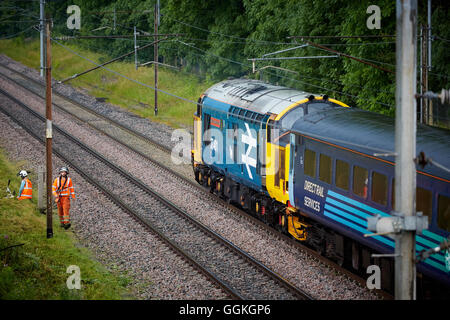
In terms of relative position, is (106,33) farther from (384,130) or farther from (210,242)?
(384,130)

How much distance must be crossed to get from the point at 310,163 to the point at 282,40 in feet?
67.7

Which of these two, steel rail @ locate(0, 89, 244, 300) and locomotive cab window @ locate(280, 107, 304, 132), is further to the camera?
locomotive cab window @ locate(280, 107, 304, 132)

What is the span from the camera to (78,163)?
28.1 metres

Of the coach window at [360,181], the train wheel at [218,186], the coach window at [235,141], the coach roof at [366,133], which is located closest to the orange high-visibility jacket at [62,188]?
the coach window at [235,141]

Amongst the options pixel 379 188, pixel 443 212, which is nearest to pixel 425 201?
pixel 443 212

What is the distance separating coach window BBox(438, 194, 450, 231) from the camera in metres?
12.2

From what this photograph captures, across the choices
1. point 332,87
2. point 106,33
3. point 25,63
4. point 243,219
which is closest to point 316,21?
point 332,87

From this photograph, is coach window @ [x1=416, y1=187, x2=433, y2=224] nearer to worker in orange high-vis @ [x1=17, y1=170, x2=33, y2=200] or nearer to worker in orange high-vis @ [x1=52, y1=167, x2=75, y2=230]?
worker in orange high-vis @ [x1=52, y1=167, x2=75, y2=230]

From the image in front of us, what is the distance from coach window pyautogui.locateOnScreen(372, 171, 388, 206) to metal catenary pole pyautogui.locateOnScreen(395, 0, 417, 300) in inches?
134

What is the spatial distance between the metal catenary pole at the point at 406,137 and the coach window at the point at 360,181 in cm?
406

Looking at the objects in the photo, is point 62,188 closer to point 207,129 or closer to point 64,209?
point 64,209

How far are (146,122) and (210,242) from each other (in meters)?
19.2

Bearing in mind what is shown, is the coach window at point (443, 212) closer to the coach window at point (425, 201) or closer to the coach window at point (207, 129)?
the coach window at point (425, 201)

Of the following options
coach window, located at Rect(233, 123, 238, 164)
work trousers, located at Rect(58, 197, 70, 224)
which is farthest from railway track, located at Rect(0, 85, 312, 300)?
coach window, located at Rect(233, 123, 238, 164)
